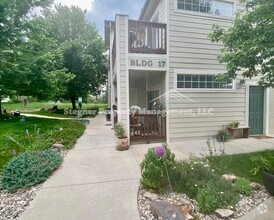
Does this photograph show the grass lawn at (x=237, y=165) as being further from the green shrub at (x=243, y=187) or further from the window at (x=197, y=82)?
the window at (x=197, y=82)

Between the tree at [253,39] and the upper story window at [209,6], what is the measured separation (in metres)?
2.54

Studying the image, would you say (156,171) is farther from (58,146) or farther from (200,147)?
(58,146)

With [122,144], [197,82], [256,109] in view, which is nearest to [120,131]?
[122,144]

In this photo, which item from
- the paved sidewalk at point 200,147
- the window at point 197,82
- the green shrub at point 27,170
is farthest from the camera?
the window at point 197,82

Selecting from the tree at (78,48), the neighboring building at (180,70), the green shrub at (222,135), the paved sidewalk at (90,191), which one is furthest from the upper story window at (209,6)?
the tree at (78,48)

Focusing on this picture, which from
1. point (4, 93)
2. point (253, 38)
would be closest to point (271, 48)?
point (253, 38)

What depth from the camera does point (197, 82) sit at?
277 inches

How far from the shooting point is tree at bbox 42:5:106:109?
19.4 m

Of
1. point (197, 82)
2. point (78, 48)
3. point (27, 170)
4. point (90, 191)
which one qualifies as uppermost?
point (78, 48)

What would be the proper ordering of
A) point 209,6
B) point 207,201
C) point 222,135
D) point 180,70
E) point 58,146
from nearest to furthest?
point 207,201 < point 58,146 < point 180,70 < point 222,135 < point 209,6

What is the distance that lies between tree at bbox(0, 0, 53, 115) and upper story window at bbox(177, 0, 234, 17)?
8781 mm

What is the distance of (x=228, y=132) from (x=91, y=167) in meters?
5.52

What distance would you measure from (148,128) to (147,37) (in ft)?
10.9

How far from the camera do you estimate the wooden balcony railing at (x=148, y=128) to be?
666 cm
